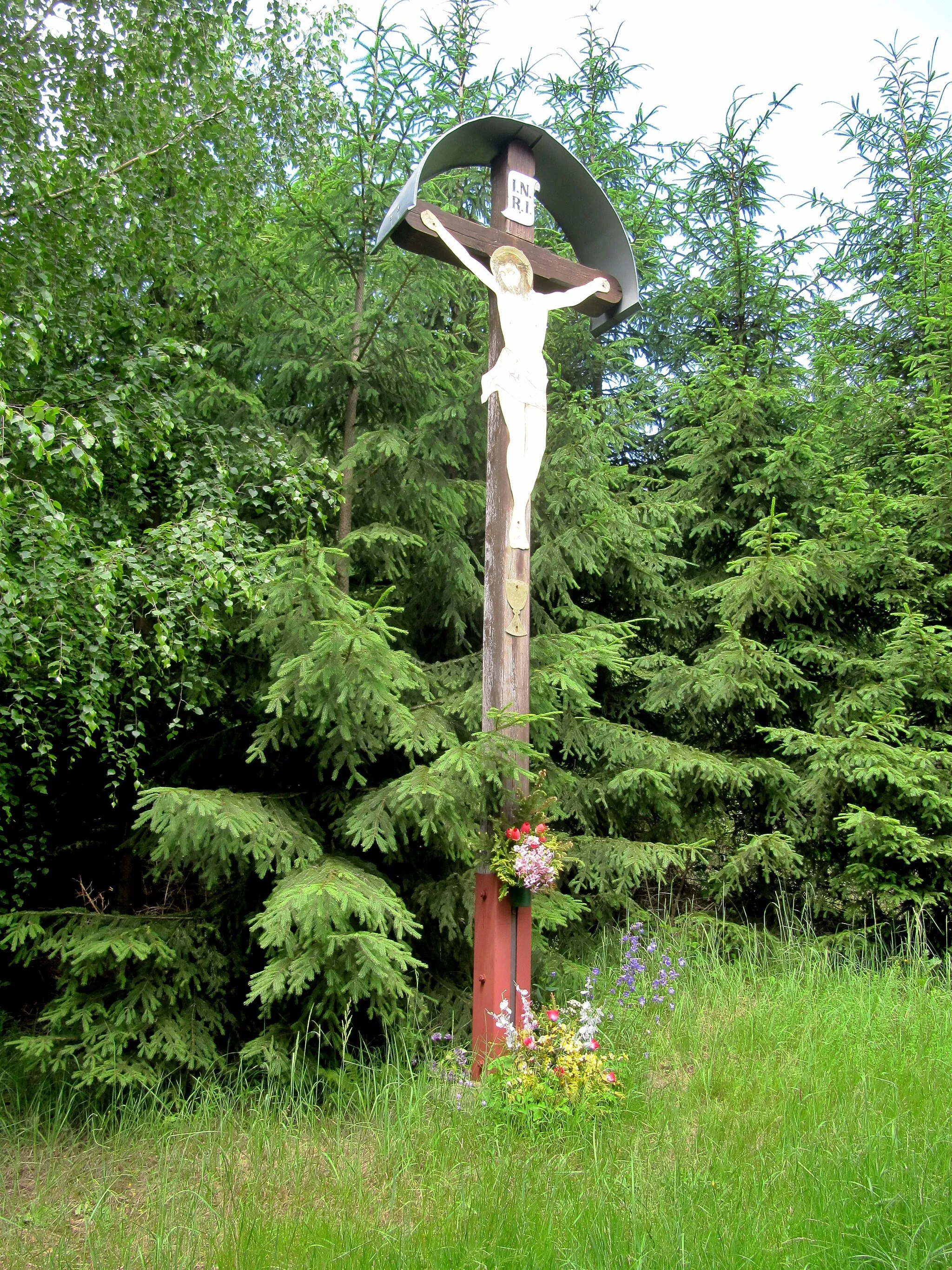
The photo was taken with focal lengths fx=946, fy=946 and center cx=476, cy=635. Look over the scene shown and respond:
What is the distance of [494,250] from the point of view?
4383 millimetres

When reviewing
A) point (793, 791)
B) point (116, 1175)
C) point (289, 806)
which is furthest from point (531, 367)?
point (116, 1175)

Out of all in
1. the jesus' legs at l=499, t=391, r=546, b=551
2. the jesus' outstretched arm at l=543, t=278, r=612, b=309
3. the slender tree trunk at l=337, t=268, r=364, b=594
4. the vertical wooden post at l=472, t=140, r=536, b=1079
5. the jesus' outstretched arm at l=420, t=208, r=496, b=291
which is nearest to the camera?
the vertical wooden post at l=472, t=140, r=536, b=1079

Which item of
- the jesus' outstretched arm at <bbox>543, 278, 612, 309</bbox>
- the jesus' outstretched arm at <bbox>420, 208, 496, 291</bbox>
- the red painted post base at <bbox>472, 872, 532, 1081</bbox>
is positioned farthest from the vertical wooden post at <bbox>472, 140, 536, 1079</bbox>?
the jesus' outstretched arm at <bbox>543, 278, 612, 309</bbox>

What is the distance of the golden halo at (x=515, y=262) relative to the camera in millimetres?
4387

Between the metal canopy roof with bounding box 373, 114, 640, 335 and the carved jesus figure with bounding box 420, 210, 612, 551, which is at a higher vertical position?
the metal canopy roof with bounding box 373, 114, 640, 335

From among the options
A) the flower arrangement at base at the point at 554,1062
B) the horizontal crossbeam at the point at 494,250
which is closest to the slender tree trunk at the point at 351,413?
the horizontal crossbeam at the point at 494,250

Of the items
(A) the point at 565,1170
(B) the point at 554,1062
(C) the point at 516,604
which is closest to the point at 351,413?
(C) the point at 516,604

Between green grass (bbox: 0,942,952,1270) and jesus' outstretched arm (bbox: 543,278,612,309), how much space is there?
3.41 meters

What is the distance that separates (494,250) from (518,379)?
62 cm

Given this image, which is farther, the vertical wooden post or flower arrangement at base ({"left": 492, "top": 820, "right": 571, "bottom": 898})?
the vertical wooden post

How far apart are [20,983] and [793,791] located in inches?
199

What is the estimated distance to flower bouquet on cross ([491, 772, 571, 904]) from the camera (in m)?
3.78

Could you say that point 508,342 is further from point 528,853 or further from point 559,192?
point 528,853

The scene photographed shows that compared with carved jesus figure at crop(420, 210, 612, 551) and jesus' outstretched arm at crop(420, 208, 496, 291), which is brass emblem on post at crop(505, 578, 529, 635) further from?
jesus' outstretched arm at crop(420, 208, 496, 291)
